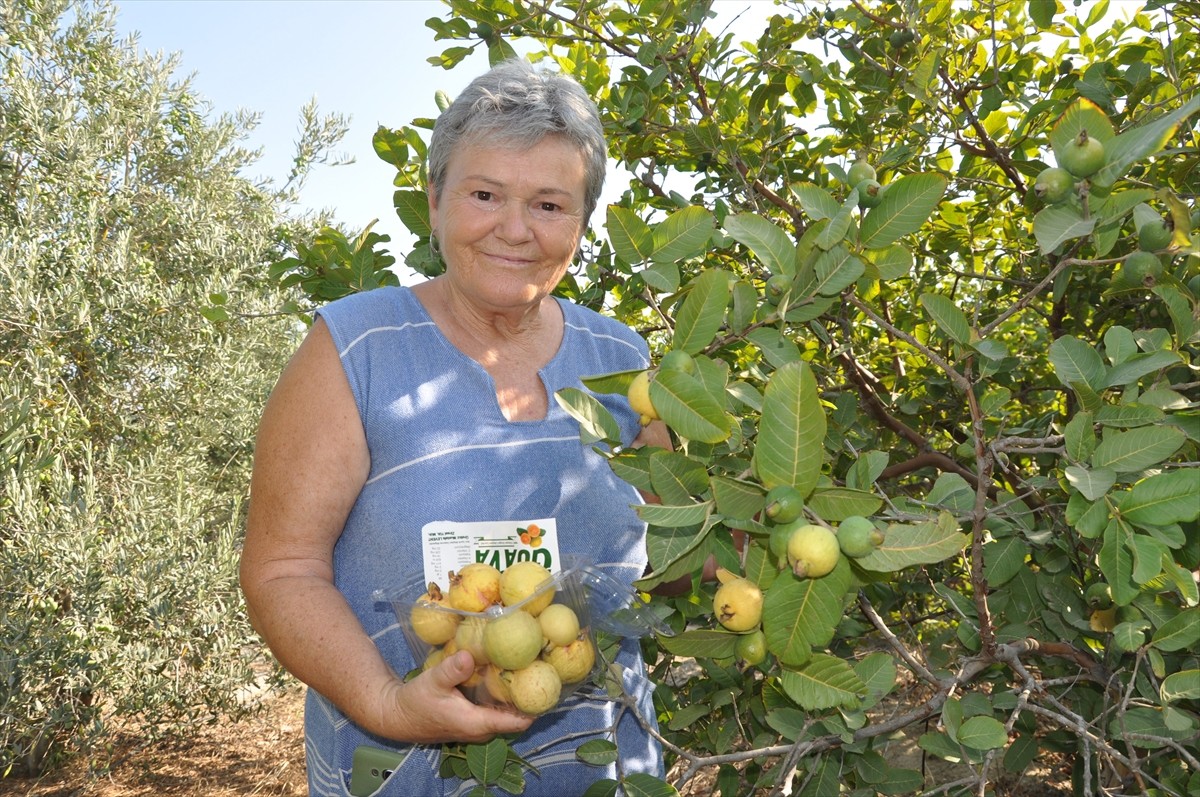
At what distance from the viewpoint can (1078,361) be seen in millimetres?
1383

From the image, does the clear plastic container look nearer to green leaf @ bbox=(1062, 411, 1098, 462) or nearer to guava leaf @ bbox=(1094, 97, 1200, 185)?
green leaf @ bbox=(1062, 411, 1098, 462)

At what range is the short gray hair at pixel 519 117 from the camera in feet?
5.61

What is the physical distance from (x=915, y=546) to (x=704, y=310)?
16.5 inches

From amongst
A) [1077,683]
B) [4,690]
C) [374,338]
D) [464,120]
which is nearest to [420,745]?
[374,338]

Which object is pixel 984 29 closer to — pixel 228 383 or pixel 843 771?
pixel 843 771

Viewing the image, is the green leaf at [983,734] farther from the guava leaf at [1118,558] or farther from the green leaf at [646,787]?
the green leaf at [646,787]

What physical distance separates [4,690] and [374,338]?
158 inches

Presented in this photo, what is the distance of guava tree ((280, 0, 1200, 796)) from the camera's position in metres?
1.17

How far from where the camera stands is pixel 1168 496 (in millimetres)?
1178

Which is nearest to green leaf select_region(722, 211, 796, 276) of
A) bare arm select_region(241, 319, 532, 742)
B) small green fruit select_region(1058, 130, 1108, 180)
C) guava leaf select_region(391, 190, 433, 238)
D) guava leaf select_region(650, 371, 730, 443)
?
guava leaf select_region(650, 371, 730, 443)

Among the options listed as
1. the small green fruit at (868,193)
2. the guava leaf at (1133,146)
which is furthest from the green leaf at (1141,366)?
the small green fruit at (868,193)

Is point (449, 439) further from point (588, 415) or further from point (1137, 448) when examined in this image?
point (1137, 448)

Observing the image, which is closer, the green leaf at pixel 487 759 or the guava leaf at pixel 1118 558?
the guava leaf at pixel 1118 558

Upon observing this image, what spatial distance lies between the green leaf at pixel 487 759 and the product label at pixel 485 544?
0.96 feet
